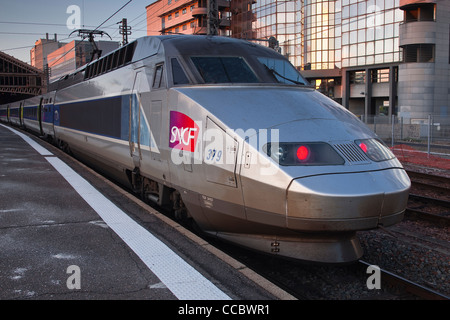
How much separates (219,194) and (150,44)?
129 inches

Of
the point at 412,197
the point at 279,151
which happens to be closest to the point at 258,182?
the point at 279,151

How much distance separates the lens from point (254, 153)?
14.7 ft

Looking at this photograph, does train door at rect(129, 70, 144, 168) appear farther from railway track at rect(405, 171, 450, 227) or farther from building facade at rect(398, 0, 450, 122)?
building facade at rect(398, 0, 450, 122)

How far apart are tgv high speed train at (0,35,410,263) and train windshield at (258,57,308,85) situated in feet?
0.07

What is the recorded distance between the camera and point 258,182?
4.45 metres

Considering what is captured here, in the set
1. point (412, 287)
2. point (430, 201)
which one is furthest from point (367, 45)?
point (412, 287)

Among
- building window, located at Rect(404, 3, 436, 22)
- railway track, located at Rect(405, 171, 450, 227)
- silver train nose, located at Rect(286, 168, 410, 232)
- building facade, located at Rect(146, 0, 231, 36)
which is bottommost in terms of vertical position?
railway track, located at Rect(405, 171, 450, 227)

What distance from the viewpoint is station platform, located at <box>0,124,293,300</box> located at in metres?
3.93

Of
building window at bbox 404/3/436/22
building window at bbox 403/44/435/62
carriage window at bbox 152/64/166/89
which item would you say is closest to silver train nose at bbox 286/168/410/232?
carriage window at bbox 152/64/166/89

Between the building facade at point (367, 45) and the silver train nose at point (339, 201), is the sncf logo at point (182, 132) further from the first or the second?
the building facade at point (367, 45)

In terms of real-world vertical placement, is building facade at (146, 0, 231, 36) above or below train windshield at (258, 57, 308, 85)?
above

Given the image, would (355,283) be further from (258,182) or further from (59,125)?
(59,125)

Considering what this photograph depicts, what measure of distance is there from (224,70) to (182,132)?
1.18 meters
